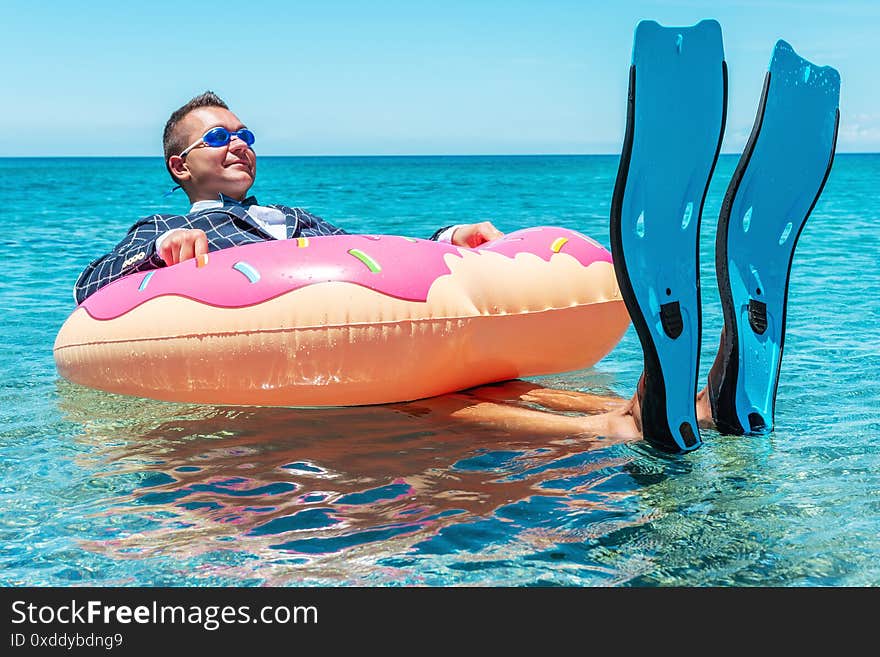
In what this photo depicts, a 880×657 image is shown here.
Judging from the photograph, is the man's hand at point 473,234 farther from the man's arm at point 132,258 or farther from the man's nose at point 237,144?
the man's arm at point 132,258

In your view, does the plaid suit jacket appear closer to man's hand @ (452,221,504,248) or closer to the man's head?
the man's head

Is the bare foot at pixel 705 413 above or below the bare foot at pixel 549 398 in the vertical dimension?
above

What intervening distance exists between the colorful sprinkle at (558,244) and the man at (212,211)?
1.17 feet

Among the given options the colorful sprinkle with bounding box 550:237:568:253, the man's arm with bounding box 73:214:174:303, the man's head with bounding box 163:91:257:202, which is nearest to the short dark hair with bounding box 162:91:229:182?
the man's head with bounding box 163:91:257:202

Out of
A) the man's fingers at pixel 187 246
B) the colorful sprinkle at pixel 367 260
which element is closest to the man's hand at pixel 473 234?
the colorful sprinkle at pixel 367 260

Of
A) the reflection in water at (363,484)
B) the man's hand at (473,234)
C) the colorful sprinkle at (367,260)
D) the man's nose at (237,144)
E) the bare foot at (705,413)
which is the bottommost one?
the reflection in water at (363,484)

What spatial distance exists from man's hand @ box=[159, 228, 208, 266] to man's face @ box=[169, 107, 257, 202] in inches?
18.2

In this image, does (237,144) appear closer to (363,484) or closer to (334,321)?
(334,321)

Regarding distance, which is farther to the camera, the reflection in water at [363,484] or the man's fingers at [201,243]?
the man's fingers at [201,243]

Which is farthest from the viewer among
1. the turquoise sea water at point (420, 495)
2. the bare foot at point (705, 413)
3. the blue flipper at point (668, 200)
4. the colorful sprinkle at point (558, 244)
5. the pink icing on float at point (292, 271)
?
the colorful sprinkle at point (558, 244)

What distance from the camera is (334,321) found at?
2.91m

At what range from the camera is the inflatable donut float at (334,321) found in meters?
2.93
